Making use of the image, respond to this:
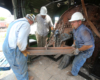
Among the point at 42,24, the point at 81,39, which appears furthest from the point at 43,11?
the point at 81,39

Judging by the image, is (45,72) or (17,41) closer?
(17,41)

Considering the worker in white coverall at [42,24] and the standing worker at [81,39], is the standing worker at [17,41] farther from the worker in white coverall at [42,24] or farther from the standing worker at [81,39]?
the worker in white coverall at [42,24]

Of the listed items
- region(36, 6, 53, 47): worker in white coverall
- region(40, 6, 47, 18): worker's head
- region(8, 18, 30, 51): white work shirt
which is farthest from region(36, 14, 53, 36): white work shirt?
region(8, 18, 30, 51): white work shirt

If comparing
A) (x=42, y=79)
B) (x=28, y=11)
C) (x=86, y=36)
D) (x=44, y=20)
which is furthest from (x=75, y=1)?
(x=42, y=79)

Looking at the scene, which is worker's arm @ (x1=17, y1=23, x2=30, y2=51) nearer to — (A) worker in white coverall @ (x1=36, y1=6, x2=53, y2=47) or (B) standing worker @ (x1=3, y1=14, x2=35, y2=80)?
(B) standing worker @ (x1=3, y1=14, x2=35, y2=80)

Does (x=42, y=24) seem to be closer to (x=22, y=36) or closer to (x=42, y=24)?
(x=42, y=24)

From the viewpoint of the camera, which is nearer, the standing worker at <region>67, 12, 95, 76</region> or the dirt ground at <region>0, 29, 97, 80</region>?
the standing worker at <region>67, 12, 95, 76</region>

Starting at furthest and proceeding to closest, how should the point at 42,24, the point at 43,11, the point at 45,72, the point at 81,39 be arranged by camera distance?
the point at 42,24
the point at 43,11
the point at 45,72
the point at 81,39

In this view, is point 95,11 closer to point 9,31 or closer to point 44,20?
point 44,20

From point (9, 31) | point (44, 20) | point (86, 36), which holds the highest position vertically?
point (44, 20)

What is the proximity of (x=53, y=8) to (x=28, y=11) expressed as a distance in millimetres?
1997

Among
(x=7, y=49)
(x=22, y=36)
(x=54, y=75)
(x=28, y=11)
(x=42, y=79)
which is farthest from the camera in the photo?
(x=28, y=11)

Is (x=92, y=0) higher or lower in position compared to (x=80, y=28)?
higher

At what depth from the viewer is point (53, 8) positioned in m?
4.57
